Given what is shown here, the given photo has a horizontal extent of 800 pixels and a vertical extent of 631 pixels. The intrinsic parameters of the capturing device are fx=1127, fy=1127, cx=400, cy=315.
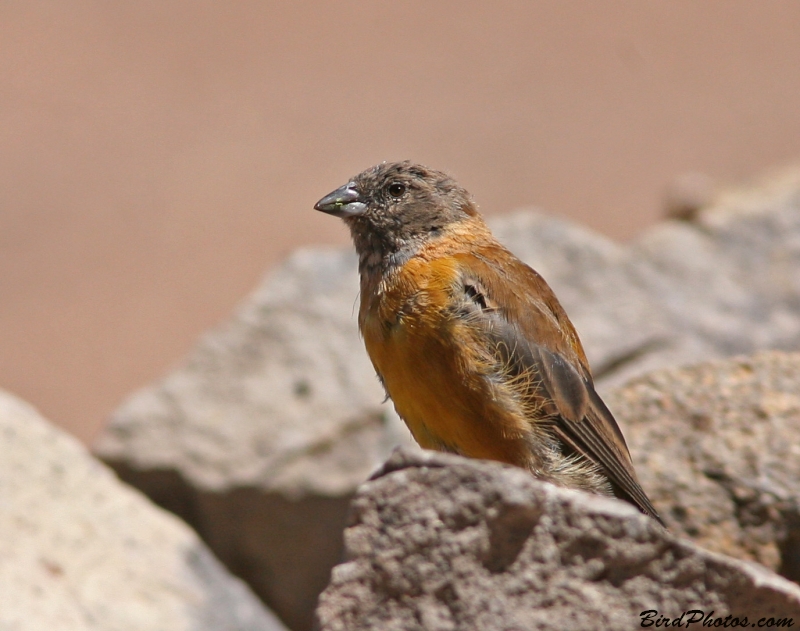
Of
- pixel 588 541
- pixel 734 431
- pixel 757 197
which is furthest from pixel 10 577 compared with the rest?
pixel 757 197

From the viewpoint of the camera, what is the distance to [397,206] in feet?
16.1

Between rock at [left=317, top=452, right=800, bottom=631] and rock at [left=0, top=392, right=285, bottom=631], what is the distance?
1.92 meters

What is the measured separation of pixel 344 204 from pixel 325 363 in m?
1.67

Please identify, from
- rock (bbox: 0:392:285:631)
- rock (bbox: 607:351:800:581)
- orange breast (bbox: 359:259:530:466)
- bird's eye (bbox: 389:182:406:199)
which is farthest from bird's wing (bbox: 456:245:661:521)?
rock (bbox: 0:392:285:631)

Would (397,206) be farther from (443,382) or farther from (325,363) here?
(325,363)

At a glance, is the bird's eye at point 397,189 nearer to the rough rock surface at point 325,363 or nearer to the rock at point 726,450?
the rock at point 726,450

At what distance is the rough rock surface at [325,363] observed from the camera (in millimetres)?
5965

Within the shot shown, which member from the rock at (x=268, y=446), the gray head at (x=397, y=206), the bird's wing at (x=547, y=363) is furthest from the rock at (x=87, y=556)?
the bird's wing at (x=547, y=363)

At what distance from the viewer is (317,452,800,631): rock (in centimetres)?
276

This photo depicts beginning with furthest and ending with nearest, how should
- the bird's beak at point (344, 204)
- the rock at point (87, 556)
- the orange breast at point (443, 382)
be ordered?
the bird's beak at point (344, 204) → the rock at point (87, 556) → the orange breast at point (443, 382)

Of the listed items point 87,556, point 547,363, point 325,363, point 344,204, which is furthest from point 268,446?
point 547,363

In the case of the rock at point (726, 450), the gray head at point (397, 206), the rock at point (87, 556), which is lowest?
the rock at point (87, 556)

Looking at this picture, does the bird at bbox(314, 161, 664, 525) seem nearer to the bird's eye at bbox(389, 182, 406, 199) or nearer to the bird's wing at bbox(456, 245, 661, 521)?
the bird's wing at bbox(456, 245, 661, 521)

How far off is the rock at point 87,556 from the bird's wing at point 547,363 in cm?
177
